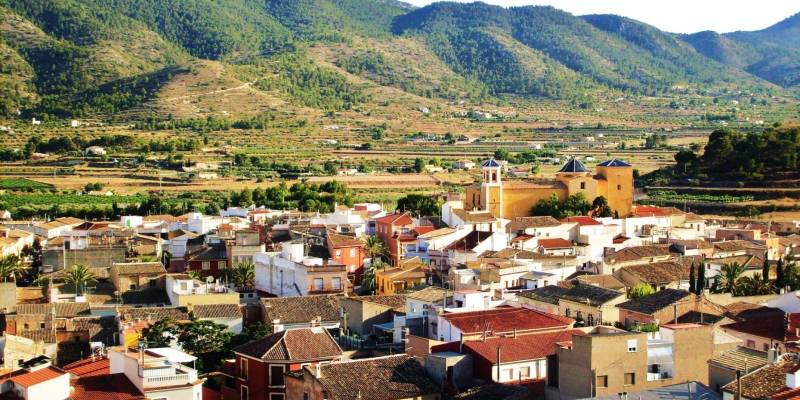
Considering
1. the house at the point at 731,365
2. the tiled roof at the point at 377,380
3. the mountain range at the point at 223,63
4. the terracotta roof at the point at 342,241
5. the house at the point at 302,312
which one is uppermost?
the mountain range at the point at 223,63

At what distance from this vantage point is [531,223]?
44.4 metres

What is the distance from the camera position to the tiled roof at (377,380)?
66.4ft

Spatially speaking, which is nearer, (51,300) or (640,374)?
(640,374)

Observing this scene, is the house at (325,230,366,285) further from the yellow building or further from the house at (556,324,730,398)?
the house at (556,324,730,398)

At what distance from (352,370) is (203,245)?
23.1 m

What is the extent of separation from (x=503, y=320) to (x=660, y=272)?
12.9 m

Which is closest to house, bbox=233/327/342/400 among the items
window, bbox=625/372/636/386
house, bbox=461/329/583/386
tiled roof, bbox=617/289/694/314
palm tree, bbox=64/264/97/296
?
house, bbox=461/329/583/386

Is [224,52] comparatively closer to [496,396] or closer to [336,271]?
[336,271]

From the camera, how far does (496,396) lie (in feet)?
65.7

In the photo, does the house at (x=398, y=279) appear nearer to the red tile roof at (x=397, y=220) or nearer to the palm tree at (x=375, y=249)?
the palm tree at (x=375, y=249)

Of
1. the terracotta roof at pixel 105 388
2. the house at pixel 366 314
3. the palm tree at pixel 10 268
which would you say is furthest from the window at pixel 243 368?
the palm tree at pixel 10 268

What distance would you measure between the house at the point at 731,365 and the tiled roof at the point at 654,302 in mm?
7806

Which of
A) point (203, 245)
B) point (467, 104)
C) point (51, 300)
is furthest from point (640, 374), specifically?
point (467, 104)

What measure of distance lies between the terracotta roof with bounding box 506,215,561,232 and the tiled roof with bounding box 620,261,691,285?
7.65 meters
